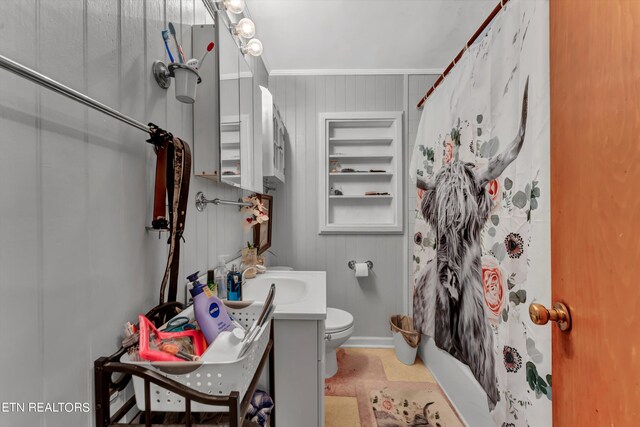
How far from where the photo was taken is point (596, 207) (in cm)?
54

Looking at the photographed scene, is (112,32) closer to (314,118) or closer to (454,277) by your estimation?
(454,277)

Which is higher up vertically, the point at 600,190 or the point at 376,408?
the point at 600,190

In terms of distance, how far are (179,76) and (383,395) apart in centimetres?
202

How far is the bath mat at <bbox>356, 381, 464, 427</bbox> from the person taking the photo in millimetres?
1463

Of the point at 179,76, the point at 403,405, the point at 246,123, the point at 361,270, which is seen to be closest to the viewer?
the point at 179,76

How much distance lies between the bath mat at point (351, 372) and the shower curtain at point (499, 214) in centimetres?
67

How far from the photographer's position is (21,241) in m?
0.42

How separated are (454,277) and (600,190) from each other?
0.98 meters

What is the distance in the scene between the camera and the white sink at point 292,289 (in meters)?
1.11

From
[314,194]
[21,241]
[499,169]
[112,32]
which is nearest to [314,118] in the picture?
[314,194]

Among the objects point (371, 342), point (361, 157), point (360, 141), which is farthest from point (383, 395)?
point (360, 141)

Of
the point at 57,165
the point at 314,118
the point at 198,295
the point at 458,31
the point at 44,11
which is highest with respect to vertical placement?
the point at 458,31

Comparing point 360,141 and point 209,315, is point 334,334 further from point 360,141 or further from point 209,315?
point 360,141

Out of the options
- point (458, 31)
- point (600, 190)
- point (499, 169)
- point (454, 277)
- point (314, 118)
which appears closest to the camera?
point (600, 190)
